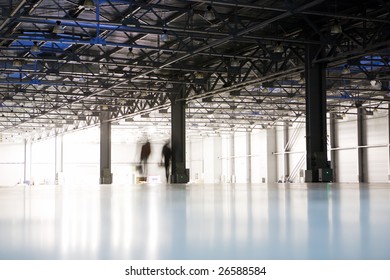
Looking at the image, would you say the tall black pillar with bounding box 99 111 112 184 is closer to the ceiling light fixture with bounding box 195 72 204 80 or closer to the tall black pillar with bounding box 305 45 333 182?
the ceiling light fixture with bounding box 195 72 204 80

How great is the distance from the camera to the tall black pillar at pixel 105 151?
152ft

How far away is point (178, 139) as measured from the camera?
3581 centimetres

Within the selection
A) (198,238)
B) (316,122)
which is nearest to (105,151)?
(316,122)

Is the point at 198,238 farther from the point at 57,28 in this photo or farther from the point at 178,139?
the point at 178,139

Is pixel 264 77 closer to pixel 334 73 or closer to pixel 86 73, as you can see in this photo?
pixel 334 73

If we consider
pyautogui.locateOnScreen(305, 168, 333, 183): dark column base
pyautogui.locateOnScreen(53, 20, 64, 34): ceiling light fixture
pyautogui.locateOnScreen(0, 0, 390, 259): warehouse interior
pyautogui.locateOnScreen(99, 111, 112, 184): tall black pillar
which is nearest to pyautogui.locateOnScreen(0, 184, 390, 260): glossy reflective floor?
pyautogui.locateOnScreen(0, 0, 390, 259): warehouse interior

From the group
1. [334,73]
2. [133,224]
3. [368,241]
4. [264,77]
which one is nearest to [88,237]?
[133,224]

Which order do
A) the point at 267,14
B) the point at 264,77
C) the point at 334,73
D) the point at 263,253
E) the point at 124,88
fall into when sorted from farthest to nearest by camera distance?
the point at 124,88, the point at 334,73, the point at 264,77, the point at 267,14, the point at 263,253

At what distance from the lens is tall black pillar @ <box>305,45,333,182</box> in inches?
930

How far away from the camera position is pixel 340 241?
12.0ft

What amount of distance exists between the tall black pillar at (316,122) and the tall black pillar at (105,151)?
25.0 m

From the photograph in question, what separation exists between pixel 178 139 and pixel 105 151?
13.4 metres

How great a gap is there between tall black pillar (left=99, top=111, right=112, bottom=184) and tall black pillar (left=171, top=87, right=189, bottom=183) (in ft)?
39.6
